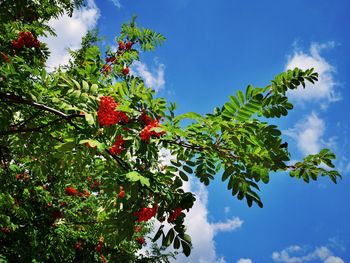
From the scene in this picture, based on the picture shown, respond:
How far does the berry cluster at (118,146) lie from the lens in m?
2.96

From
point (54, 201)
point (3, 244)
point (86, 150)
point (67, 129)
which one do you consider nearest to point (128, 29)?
point (67, 129)

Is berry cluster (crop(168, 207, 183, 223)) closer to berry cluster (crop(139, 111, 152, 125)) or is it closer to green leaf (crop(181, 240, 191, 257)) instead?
green leaf (crop(181, 240, 191, 257))

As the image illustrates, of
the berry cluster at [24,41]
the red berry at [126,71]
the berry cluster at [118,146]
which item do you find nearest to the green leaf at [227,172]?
the berry cluster at [118,146]

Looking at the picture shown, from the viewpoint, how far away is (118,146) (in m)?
3.08

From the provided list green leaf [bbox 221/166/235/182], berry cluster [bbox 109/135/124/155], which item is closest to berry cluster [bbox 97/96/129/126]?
berry cluster [bbox 109/135/124/155]

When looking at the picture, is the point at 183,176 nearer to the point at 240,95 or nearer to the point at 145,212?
the point at 145,212

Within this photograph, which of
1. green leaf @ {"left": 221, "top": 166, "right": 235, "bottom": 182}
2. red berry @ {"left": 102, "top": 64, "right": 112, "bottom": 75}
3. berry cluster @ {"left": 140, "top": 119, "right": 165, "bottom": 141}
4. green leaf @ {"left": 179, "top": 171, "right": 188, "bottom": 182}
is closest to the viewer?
berry cluster @ {"left": 140, "top": 119, "right": 165, "bottom": 141}

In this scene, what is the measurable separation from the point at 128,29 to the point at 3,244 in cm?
749

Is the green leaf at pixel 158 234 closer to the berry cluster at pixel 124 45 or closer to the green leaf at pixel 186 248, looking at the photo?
the green leaf at pixel 186 248

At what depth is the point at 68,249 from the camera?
29.9ft

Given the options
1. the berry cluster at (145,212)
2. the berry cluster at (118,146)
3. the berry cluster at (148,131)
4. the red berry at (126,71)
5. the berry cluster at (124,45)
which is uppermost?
the berry cluster at (124,45)

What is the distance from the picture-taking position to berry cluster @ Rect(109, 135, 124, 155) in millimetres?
2957

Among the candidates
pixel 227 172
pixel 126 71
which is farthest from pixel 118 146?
pixel 126 71

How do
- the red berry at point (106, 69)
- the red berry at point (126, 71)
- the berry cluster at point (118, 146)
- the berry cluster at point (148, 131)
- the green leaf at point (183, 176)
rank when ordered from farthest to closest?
the red berry at point (126, 71)
the red berry at point (106, 69)
the green leaf at point (183, 176)
the berry cluster at point (118, 146)
the berry cluster at point (148, 131)
